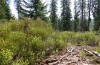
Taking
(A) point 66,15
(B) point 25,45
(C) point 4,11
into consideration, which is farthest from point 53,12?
(B) point 25,45

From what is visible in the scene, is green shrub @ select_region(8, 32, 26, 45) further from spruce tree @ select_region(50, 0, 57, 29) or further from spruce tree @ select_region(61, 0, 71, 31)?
spruce tree @ select_region(50, 0, 57, 29)

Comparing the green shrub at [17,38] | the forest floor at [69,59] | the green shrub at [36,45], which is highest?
the green shrub at [17,38]

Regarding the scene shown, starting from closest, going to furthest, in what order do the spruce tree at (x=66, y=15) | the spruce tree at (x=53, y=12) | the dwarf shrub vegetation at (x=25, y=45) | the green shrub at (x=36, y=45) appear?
the dwarf shrub vegetation at (x=25, y=45), the green shrub at (x=36, y=45), the spruce tree at (x=66, y=15), the spruce tree at (x=53, y=12)

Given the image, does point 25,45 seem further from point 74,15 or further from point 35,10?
point 74,15

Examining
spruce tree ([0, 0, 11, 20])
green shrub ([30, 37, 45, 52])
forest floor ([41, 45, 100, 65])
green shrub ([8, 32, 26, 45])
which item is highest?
spruce tree ([0, 0, 11, 20])

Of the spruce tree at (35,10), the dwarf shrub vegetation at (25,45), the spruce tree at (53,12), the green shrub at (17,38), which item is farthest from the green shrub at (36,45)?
the spruce tree at (53,12)

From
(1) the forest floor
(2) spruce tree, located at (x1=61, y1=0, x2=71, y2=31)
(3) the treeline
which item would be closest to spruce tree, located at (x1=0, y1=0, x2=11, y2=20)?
(3) the treeline

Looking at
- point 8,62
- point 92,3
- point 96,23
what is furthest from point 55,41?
point 92,3

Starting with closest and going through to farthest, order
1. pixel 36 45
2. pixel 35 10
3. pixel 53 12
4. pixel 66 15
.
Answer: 1. pixel 36 45
2. pixel 35 10
3. pixel 66 15
4. pixel 53 12

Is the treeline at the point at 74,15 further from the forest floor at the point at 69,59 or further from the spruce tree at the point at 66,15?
the forest floor at the point at 69,59

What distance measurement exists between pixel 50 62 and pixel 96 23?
30.9m

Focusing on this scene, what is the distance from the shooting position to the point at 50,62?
7457mm

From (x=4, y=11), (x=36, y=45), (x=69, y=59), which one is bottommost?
(x=69, y=59)

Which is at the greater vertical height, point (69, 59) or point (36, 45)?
point (36, 45)
